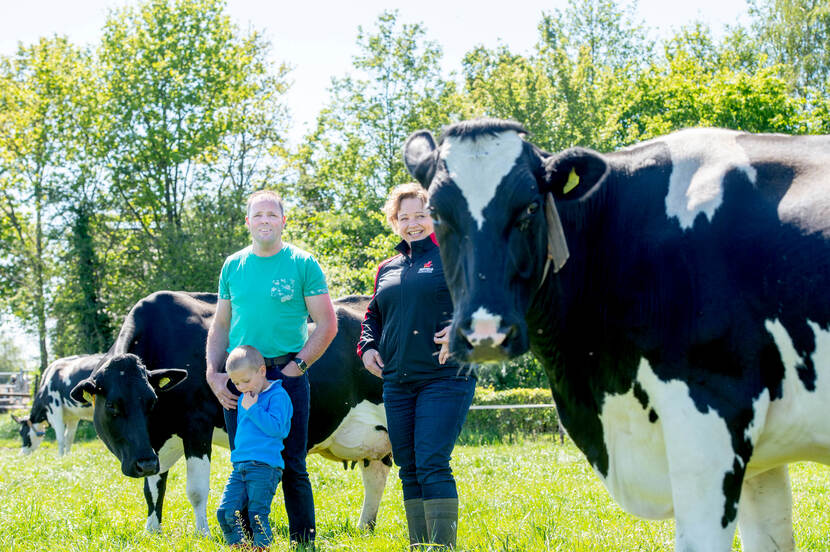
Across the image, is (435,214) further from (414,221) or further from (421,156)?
(414,221)

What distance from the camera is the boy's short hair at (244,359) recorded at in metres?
5.13

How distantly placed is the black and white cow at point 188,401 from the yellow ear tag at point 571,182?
4570 mm

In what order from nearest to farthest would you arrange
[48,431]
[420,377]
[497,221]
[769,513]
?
[497,221] < [769,513] < [420,377] < [48,431]

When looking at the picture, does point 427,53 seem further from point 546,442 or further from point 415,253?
point 415,253

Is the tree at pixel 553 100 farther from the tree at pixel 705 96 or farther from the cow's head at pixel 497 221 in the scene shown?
the cow's head at pixel 497 221

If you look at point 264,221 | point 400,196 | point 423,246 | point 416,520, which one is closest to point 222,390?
point 264,221

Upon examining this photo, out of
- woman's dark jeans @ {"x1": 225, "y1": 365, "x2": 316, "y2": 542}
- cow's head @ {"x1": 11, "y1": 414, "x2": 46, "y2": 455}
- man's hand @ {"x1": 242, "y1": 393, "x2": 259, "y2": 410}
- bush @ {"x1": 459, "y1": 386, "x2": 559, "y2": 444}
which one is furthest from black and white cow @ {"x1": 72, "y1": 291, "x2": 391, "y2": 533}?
cow's head @ {"x1": 11, "y1": 414, "x2": 46, "y2": 455}

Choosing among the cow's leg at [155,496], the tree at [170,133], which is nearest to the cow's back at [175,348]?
the cow's leg at [155,496]

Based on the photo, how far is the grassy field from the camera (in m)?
5.35

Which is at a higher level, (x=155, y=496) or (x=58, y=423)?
(x=155, y=496)

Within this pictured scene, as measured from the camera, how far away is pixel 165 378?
770 cm

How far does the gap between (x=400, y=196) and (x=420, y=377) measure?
1.27 m

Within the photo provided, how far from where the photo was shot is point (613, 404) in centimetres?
373

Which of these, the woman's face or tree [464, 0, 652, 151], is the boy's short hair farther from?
tree [464, 0, 652, 151]
